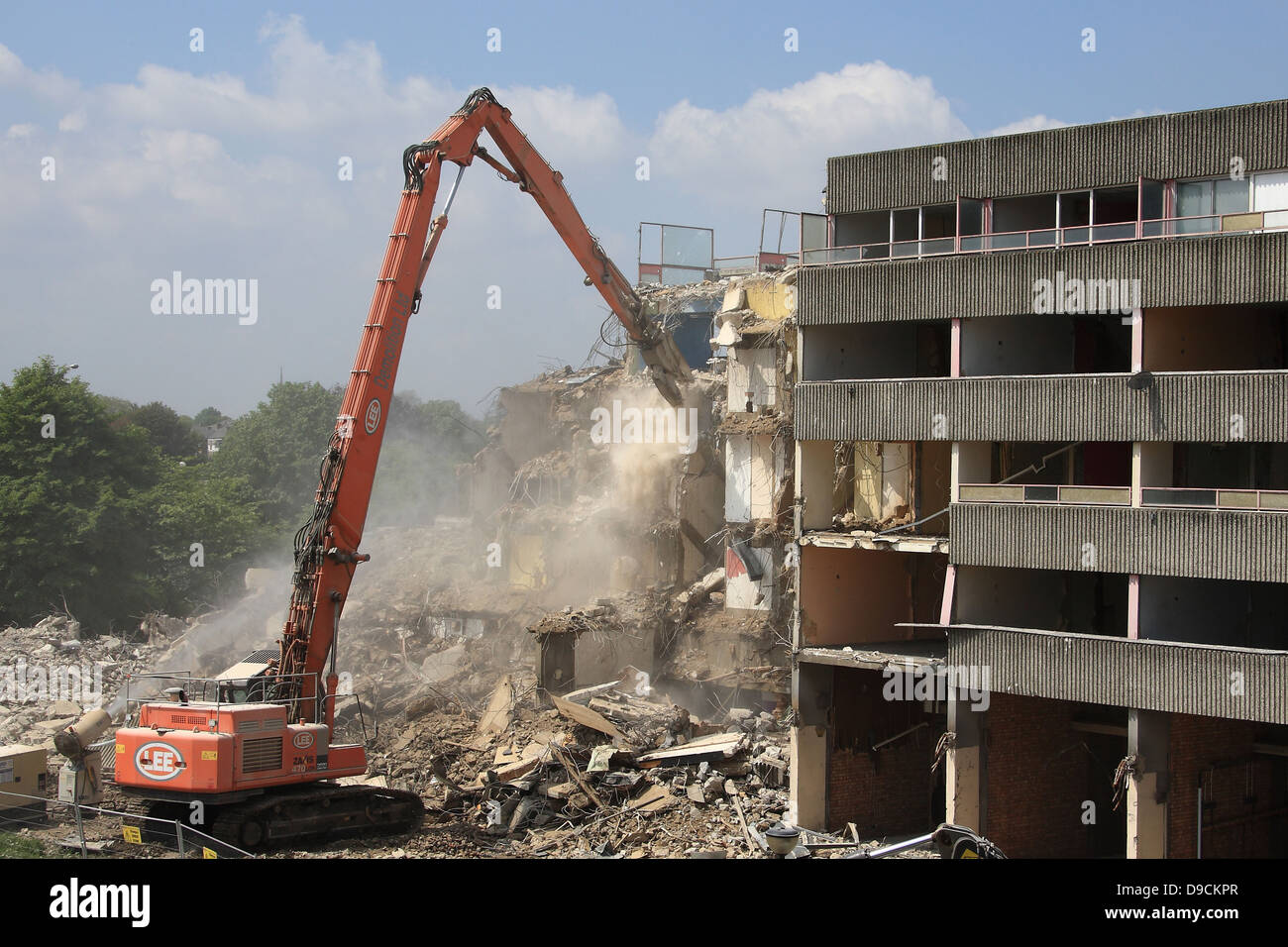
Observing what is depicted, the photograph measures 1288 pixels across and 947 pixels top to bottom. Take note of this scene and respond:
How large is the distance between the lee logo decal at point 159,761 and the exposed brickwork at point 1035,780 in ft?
50.2

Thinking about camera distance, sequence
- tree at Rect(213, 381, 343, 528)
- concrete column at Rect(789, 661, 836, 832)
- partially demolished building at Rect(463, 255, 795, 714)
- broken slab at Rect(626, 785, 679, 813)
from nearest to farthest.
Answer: broken slab at Rect(626, 785, 679, 813)
concrete column at Rect(789, 661, 836, 832)
partially demolished building at Rect(463, 255, 795, 714)
tree at Rect(213, 381, 343, 528)

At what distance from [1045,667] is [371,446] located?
12.9 meters

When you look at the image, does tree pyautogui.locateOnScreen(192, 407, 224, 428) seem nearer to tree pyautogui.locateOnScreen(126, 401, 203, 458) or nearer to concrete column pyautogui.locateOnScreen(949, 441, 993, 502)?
tree pyautogui.locateOnScreen(126, 401, 203, 458)

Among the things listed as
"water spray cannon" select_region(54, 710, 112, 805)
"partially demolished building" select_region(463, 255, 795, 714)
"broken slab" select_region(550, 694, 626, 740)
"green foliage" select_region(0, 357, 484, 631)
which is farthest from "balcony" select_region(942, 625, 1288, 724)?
"green foliage" select_region(0, 357, 484, 631)

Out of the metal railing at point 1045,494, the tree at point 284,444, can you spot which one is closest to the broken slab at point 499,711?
the metal railing at point 1045,494

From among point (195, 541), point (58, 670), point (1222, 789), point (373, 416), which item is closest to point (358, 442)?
point (373, 416)

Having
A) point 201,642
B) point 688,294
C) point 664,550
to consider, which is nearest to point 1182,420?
point 664,550

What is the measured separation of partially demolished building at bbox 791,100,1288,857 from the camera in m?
21.0

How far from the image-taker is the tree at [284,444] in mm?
81688

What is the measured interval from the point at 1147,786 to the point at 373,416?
15.2 metres

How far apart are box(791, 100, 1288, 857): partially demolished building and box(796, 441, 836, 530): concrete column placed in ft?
0.20

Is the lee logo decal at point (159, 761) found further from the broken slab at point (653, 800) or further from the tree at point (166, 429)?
the tree at point (166, 429)

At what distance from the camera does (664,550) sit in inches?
1455
